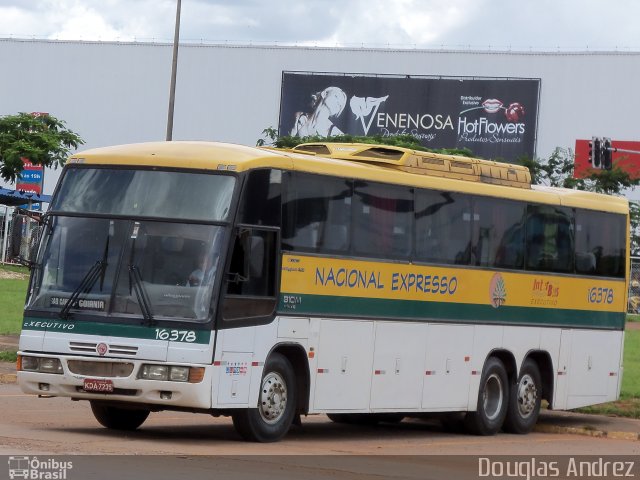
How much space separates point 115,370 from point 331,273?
9.78 ft

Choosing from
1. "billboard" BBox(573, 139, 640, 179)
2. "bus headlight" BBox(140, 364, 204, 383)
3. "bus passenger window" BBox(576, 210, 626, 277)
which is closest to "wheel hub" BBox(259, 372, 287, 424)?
"bus headlight" BBox(140, 364, 204, 383)

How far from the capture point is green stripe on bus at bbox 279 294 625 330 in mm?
16734

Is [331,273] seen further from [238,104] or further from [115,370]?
[238,104]

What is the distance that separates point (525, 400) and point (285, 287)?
6170mm

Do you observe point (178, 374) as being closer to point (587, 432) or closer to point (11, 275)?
point (587, 432)

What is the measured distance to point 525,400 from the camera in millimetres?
21156

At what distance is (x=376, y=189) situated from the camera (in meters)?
18.0

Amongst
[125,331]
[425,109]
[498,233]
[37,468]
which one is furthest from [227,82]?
[37,468]

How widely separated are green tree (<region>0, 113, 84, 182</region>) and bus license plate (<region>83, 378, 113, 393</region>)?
2291cm

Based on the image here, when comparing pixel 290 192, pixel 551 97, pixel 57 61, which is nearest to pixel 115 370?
pixel 290 192

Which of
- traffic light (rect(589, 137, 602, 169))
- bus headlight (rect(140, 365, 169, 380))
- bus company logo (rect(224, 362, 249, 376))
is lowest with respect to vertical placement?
bus headlight (rect(140, 365, 169, 380))

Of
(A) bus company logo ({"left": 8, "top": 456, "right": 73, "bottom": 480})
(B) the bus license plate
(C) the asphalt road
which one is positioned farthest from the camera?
(B) the bus license plate

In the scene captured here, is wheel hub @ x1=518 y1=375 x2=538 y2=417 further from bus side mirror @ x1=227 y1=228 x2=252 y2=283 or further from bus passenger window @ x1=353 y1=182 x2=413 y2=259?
bus side mirror @ x1=227 y1=228 x2=252 y2=283

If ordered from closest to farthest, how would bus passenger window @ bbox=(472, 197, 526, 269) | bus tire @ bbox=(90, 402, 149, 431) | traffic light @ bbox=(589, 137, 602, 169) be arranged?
bus tire @ bbox=(90, 402, 149, 431) < bus passenger window @ bbox=(472, 197, 526, 269) < traffic light @ bbox=(589, 137, 602, 169)
